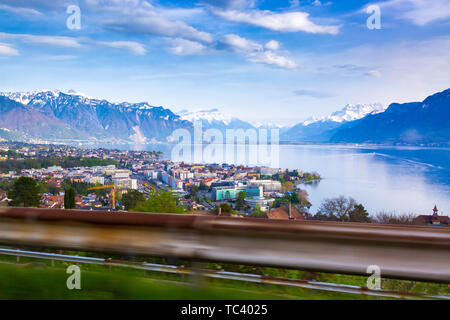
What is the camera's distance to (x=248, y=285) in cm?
288

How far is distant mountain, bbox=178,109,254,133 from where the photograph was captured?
983 centimetres

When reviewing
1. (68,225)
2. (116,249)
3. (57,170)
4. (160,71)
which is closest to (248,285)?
(116,249)

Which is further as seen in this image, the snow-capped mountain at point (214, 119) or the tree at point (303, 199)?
the snow-capped mountain at point (214, 119)

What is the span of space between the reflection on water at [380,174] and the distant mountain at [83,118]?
33.7 inches

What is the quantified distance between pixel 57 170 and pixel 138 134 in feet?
18.0

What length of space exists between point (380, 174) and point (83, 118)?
9207mm

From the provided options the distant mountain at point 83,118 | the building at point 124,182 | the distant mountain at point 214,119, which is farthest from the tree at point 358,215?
the distant mountain at point 83,118

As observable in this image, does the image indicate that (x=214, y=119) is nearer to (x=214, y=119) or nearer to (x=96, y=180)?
(x=214, y=119)

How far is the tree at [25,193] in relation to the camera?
159 inches

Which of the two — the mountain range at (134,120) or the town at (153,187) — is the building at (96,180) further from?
the mountain range at (134,120)

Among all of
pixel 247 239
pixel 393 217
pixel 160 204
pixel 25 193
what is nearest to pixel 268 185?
pixel 393 217

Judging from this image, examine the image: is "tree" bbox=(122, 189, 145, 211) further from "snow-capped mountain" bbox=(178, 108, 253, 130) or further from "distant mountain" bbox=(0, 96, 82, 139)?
"distant mountain" bbox=(0, 96, 82, 139)

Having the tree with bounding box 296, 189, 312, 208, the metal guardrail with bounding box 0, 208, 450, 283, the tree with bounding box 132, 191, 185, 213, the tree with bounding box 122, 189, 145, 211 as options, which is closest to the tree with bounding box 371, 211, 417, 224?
the tree with bounding box 296, 189, 312, 208
